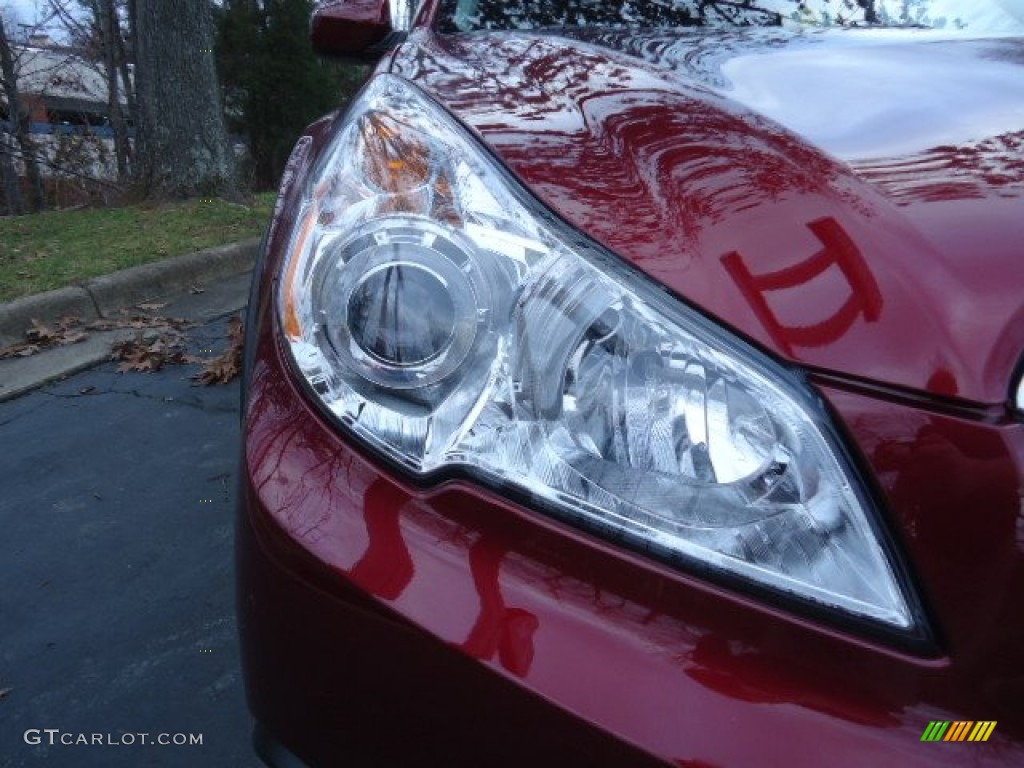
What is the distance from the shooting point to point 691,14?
7.17 feet

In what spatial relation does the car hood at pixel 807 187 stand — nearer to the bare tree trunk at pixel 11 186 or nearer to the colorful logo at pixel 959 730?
the colorful logo at pixel 959 730

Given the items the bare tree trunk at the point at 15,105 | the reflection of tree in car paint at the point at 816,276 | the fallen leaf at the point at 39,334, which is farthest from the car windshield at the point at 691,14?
the bare tree trunk at the point at 15,105

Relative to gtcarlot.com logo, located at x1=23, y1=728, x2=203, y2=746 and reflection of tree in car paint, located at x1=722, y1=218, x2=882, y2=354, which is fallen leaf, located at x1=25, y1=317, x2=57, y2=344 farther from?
reflection of tree in car paint, located at x1=722, y1=218, x2=882, y2=354

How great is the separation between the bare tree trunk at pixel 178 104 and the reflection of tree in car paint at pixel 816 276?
6900 millimetres

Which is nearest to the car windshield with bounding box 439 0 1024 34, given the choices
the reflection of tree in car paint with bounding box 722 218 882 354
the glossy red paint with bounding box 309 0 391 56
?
the glossy red paint with bounding box 309 0 391 56

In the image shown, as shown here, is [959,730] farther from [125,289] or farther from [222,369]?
[125,289]

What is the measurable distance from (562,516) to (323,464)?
28 centimetres

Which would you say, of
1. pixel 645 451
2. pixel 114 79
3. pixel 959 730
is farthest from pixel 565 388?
pixel 114 79

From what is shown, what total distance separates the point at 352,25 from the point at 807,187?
1.87 m

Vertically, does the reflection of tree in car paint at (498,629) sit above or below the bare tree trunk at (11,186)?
above

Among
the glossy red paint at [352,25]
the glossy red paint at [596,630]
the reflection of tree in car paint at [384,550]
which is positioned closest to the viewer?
the glossy red paint at [596,630]

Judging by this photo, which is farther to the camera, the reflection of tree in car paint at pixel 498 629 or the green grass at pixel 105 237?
the green grass at pixel 105 237

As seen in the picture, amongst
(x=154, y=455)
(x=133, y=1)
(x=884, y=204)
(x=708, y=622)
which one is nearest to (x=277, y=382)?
(x=708, y=622)

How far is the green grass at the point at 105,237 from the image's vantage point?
4.97 metres
